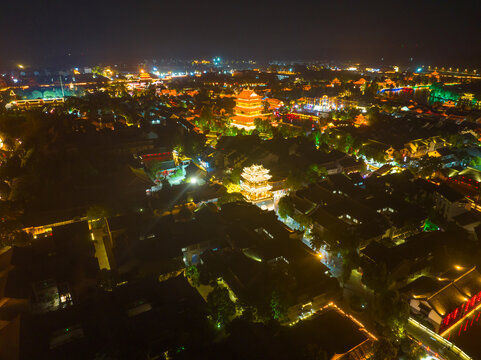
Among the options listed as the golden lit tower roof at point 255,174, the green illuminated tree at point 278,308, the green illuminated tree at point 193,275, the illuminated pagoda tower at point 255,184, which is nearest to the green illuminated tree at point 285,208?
the illuminated pagoda tower at point 255,184

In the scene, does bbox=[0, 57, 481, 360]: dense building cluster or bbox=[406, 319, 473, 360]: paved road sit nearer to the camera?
bbox=[0, 57, 481, 360]: dense building cluster

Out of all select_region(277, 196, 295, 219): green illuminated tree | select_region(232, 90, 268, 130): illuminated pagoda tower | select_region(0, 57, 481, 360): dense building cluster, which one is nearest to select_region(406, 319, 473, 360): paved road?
select_region(0, 57, 481, 360): dense building cluster

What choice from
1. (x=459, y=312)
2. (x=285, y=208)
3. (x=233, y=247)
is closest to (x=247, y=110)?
(x=285, y=208)

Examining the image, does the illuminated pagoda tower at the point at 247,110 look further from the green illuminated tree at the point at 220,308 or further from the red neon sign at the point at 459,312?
the red neon sign at the point at 459,312

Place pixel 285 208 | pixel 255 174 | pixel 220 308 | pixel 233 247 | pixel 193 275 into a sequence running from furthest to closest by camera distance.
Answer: pixel 255 174, pixel 285 208, pixel 233 247, pixel 193 275, pixel 220 308

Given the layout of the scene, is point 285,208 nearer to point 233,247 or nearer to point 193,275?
point 233,247

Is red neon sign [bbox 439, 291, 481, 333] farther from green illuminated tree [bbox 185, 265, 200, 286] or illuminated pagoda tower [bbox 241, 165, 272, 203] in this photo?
illuminated pagoda tower [bbox 241, 165, 272, 203]
